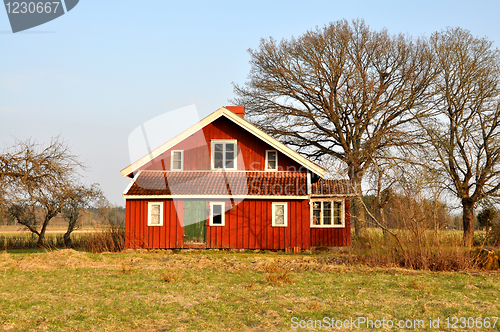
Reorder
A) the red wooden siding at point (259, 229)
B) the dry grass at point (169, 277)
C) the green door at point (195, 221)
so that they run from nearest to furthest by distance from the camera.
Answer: the dry grass at point (169, 277), the red wooden siding at point (259, 229), the green door at point (195, 221)

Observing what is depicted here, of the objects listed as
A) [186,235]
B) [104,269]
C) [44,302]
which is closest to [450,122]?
[186,235]

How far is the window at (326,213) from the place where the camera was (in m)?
21.4

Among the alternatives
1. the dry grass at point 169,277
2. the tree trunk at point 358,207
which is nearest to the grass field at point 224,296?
the dry grass at point 169,277

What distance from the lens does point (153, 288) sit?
11.1 metres

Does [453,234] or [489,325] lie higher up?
[453,234]

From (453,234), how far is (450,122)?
16566 mm

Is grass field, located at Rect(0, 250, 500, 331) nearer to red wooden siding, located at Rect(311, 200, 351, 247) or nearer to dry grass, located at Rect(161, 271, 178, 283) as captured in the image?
dry grass, located at Rect(161, 271, 178, 283)

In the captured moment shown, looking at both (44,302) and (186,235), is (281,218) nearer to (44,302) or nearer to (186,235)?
(186,235)

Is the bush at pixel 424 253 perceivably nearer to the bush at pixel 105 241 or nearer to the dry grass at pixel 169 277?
the dry grass at pixel 169 277

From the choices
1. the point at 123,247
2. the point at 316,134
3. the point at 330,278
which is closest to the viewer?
the point at 330,278

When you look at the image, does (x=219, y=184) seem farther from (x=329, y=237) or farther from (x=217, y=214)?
(x=329, y=237)

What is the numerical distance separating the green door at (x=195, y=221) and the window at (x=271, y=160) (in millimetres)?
4152

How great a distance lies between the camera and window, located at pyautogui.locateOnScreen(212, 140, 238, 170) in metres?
23.0

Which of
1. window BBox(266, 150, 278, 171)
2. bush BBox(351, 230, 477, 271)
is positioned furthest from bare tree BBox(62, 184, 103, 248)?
bush BBox(351, 230, 477, 271)
